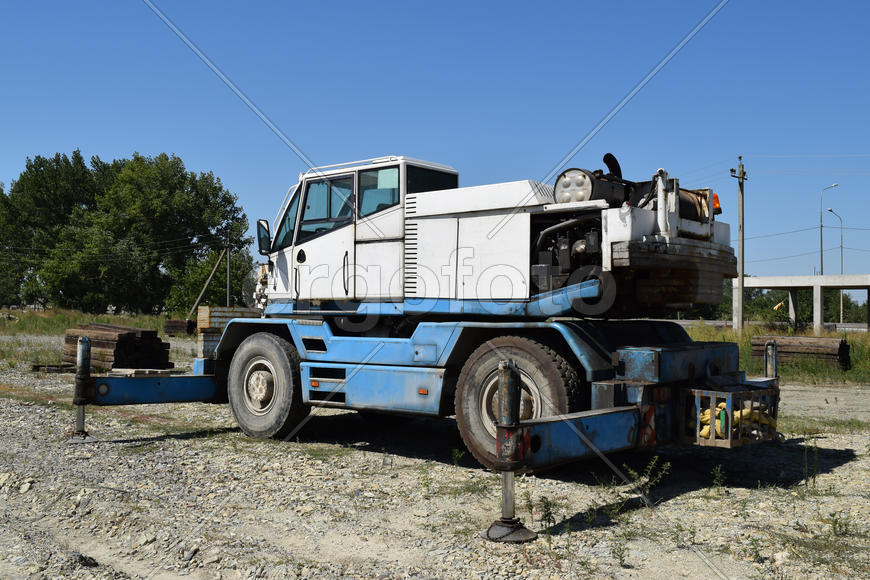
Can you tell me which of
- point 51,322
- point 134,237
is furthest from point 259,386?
point 134,237

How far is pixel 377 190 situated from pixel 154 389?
13.5 ft

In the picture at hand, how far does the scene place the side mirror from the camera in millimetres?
9422

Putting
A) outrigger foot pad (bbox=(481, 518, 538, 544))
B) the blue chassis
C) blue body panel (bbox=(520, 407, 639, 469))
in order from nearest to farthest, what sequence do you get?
outrigger foot pad (bbox=(481, 518, 538, 544))
blue body panel (bbox=(520, 407, 639, 469))
the blue chassis

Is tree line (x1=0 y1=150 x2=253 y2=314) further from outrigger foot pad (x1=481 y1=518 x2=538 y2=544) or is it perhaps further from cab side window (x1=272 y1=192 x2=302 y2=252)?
outrigger foot pad (x1=481 y1=518 x2=538 y2=544)

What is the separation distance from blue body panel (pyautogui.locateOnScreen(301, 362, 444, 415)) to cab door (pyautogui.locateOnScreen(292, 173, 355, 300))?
926 millimetres

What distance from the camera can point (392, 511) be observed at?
5.68 m

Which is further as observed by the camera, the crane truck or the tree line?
the tree line

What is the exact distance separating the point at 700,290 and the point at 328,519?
4.13m

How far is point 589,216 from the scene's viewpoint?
6848mm

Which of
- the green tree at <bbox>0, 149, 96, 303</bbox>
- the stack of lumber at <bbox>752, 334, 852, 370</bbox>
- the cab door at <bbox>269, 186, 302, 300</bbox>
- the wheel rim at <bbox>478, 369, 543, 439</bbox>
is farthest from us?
the green tree at <bbox>0, 149, 96, 303</bbox>

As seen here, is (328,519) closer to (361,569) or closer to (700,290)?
(361,569)

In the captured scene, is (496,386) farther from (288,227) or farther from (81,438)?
(81,438)

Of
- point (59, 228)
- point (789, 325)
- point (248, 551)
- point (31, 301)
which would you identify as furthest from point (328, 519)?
point (31, 301)

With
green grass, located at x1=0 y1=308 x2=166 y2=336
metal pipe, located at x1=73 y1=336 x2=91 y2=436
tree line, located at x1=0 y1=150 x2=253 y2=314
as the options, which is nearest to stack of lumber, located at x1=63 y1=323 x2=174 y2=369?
metal pipe, located at x1=73 y1=336 x2=91 y2=436
